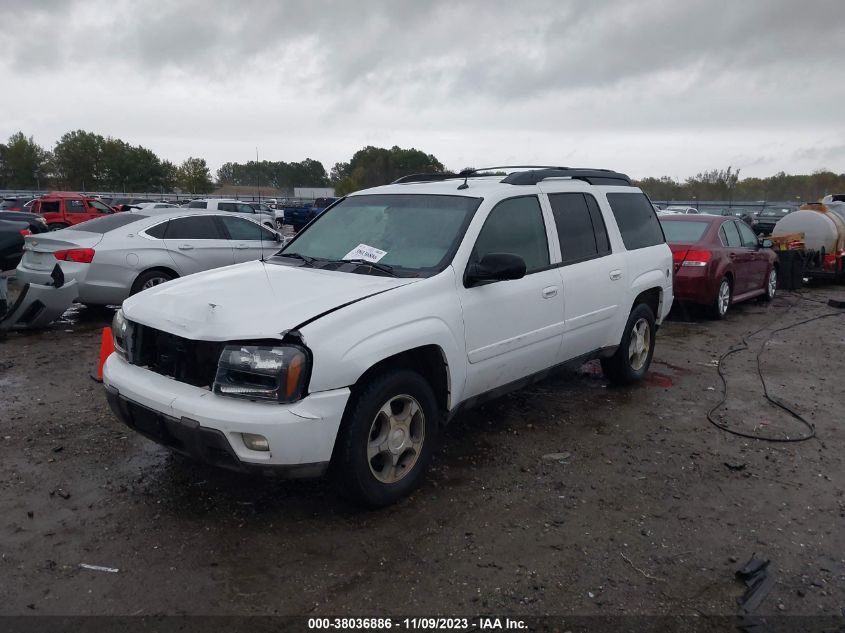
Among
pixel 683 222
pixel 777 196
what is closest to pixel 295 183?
pixel 777 196

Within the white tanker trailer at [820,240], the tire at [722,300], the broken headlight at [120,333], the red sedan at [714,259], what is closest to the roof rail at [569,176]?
the broken headlight at [120,333]

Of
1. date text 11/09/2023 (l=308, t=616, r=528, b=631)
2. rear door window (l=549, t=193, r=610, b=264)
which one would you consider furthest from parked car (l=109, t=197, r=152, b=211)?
date text 11/09/2023 (l=308, t=616, r=528, b=631)

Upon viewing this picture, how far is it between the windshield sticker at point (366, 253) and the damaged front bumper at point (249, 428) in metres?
1.23

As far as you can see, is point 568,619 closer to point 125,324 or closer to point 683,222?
point 125,324

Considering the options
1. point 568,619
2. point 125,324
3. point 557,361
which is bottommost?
point 568,619

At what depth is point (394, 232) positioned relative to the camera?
448cm

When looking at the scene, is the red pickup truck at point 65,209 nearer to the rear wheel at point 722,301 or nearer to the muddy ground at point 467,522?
the muddy ground at point 467,522

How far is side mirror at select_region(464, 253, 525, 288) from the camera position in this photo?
3932mm

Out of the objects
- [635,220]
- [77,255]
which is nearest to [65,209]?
[77,255]

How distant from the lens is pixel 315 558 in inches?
129

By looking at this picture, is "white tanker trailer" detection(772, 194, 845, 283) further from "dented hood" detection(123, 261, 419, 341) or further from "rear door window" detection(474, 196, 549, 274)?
"dented hood" detection(123, 261, 419, 341)

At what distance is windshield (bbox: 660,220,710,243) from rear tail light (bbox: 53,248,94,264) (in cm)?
805

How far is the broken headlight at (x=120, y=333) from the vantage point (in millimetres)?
3914

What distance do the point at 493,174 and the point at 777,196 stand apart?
5750cm
